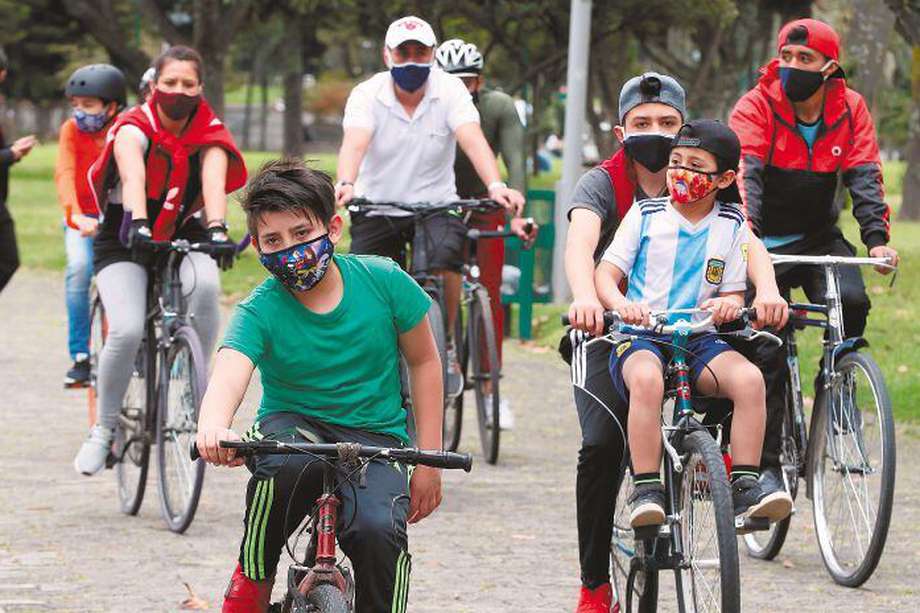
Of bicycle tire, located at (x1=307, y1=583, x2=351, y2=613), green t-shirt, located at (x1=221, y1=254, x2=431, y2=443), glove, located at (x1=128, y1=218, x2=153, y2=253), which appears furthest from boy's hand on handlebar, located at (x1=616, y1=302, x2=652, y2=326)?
glove, located at (x1=128, y1=218, x2=153, y2=253)

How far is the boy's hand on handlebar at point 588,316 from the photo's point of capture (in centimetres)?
562

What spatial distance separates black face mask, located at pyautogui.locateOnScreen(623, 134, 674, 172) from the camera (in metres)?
6.09

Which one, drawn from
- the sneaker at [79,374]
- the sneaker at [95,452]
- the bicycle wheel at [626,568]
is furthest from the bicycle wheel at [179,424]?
the sneaker at [79,374]

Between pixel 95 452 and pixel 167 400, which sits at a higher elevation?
pixel 167 400

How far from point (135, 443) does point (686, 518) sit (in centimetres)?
367

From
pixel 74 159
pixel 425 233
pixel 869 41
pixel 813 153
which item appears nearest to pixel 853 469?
pixel 813 153

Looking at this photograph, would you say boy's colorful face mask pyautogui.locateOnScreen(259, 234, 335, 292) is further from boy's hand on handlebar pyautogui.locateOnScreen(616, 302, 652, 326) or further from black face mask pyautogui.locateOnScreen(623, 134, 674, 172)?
black face mask pyautogui.locateOnScreen(623, 134, 674, 172)

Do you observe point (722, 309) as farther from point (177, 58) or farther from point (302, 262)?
point (177, 58)

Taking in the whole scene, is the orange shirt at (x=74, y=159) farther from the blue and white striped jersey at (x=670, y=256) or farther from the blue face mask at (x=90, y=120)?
the blue and white striped jersey at (x=670, y=256)

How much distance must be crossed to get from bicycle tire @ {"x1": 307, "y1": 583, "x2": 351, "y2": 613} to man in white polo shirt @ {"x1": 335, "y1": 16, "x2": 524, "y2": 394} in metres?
Result: 4.84

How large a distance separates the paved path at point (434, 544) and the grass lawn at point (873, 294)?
5.82 ft

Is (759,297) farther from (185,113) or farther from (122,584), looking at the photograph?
(185,113)

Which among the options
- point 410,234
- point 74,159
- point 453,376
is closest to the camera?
point 410,234

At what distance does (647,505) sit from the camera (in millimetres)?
5492
